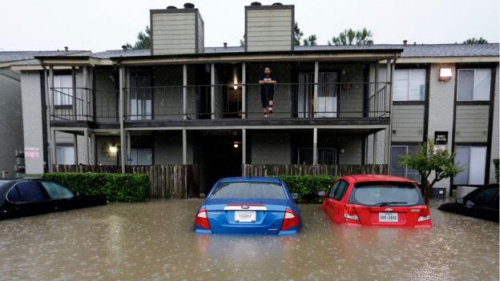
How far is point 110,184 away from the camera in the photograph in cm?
954

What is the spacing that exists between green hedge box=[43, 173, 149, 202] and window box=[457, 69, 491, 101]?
545 inches

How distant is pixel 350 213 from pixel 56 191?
725 cm

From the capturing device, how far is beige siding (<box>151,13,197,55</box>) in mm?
12961

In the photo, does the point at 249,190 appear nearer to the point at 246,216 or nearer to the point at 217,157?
the point at 246,216

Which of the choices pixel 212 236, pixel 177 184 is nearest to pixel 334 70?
pixel 177 184

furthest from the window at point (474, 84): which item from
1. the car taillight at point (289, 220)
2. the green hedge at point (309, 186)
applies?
the car taillight at point (289, 220)

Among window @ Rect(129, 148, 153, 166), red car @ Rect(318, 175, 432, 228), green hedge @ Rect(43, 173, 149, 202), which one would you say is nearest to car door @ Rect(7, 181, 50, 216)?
green hedge @ Rect(43, 173, 149, 202)

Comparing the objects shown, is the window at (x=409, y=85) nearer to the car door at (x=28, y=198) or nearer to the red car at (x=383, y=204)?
the red car at (x=383, y=204)

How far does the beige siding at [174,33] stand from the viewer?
13.0 metres

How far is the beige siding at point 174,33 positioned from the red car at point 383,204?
409 inches

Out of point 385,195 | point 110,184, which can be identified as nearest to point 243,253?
point 385,195

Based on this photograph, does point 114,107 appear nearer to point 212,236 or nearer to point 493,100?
point 212,236

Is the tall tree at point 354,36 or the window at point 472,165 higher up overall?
the tall tree at point 354,36

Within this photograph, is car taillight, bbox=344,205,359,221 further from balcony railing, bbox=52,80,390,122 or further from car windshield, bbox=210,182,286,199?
balcony railing, bbox=52,80,390,122
